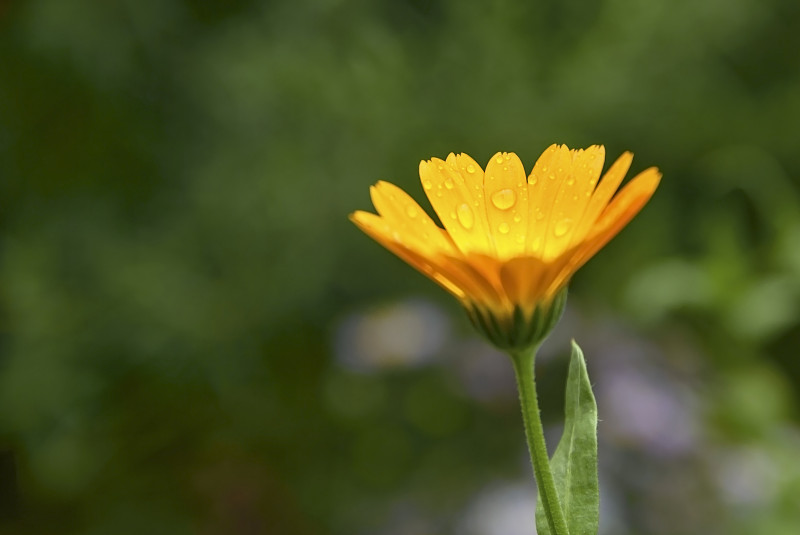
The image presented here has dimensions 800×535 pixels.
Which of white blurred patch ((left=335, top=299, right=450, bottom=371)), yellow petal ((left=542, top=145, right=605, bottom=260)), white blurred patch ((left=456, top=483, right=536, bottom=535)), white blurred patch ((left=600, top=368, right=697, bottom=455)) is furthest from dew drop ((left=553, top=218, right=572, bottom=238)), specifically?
white blurred patch ((left=335, top=299, right=450, bottom=371))

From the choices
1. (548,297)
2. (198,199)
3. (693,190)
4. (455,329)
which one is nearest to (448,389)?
(455,329)

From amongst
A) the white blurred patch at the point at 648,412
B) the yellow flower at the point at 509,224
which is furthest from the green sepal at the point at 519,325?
the white blurred patch at the point at 648,412

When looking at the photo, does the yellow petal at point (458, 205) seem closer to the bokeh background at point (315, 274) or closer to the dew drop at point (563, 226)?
the dew drop at point (563, 226)

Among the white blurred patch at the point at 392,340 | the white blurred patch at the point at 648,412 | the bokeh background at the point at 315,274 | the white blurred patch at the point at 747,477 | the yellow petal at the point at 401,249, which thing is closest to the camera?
the yellow petal at the point at 401,249

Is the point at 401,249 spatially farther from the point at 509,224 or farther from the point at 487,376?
the point at 487,376

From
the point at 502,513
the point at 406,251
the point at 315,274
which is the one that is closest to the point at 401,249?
the point at 406,251

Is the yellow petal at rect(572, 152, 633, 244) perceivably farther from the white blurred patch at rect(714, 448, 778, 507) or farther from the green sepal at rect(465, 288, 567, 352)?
the white blurred patch at rect(714, 448, 778, 507)

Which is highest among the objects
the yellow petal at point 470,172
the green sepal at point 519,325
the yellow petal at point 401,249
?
the yellow petal at point 470,172

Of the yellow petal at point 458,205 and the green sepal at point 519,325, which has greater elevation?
the yellow petal at point 458,205
